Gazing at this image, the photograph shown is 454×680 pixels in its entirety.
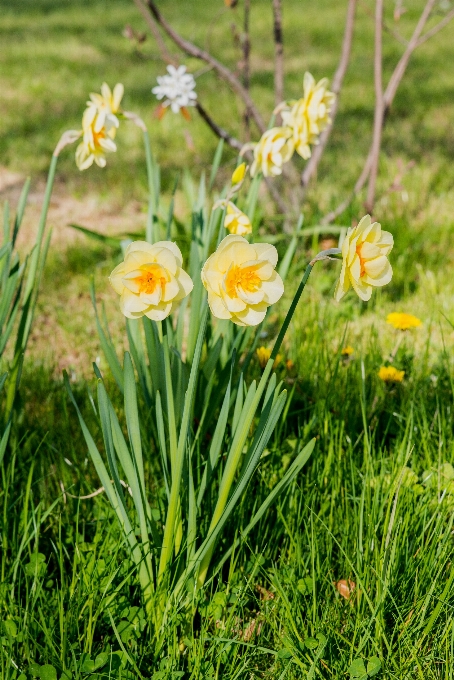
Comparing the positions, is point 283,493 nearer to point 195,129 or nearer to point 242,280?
point 242,280

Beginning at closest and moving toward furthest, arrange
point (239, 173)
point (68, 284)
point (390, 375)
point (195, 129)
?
point (239, 173) < point (390, 375) < point (68, 284) < point (195, 129)

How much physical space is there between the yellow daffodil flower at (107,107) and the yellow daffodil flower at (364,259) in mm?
689

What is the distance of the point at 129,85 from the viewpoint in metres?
5.71

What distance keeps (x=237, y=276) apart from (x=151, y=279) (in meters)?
0.13

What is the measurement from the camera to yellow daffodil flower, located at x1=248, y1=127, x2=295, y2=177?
5.14 feet

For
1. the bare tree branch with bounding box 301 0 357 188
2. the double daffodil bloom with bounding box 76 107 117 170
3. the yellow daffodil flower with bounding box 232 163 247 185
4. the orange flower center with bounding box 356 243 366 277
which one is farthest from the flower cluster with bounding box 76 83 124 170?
the bare tree branch with bounding box 301 0 357 188

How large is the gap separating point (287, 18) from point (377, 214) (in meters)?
5.68

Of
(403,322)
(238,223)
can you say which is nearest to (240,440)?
(238,223)

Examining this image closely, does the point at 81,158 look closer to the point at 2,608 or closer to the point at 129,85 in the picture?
the point at 2,608

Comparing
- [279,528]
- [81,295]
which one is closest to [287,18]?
[81,295]

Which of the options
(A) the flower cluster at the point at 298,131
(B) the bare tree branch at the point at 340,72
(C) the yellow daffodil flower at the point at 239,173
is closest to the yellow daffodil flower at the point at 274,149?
(A) the flower cluster at the point at 298,131

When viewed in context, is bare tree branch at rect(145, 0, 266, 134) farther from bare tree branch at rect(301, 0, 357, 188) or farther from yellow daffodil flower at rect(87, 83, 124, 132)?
yellow daffodil flower at rect(87, 83, 124, 132)

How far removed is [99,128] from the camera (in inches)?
58.8

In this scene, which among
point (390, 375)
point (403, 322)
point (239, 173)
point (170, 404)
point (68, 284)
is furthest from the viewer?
point (68, 284)
